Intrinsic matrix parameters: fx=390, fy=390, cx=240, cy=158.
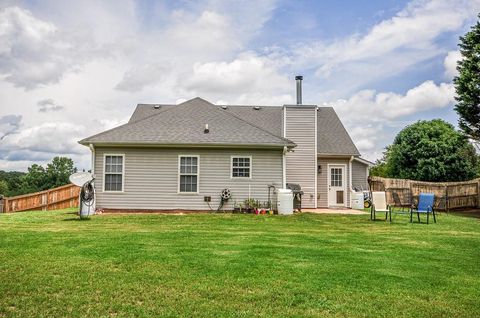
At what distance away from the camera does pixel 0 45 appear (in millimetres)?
12336

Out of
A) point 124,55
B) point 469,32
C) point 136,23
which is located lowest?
point 124,55

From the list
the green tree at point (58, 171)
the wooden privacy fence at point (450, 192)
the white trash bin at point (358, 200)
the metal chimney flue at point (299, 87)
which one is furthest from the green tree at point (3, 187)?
the wooden privacy fence at point (450, 192)

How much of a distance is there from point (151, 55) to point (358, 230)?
10458 millimetres

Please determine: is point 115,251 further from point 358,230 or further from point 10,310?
point 358,230

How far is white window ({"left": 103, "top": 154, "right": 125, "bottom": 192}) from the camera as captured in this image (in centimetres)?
1523

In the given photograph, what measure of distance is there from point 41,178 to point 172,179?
140 feet

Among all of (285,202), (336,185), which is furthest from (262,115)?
(285,202)

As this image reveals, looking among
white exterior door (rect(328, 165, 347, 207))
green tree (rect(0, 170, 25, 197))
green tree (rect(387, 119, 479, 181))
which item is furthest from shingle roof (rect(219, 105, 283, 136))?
green tree (rect(0, 170, 25, 197))

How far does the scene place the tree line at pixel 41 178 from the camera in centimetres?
5023

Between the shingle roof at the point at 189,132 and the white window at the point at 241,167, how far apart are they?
0.77m

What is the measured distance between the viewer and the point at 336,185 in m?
19.3

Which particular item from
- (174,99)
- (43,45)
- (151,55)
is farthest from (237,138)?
(174,99)

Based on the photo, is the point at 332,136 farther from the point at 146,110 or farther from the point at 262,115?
the point at 146,110

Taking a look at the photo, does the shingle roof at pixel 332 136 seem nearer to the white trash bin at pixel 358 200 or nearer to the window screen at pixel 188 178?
the white trash bin at pixel 358 200
